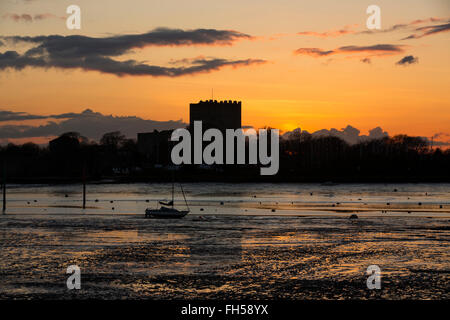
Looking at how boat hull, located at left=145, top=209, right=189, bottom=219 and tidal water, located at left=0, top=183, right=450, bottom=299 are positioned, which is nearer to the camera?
tidal water, located at left=0, top=183, right=450, bottom=299

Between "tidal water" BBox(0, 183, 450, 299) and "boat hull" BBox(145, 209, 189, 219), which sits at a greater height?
"boat hull" BBox(145, 209, 189, 219)

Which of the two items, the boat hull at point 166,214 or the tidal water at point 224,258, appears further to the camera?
the boat hull at point 166,214

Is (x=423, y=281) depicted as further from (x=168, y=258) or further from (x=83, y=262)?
(x=83, y=262)

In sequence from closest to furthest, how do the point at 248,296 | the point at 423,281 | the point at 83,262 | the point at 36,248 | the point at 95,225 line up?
1. the point at 248,296
2. the point at 423,281
3. the point at 83,262
4. the point at 36,248
5. the point at 95,225

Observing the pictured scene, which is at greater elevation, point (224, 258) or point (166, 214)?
point (166, 214)

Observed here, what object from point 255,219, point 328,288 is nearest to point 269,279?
point 328,288

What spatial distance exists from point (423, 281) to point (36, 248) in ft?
81.2

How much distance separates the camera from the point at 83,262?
35156 mm

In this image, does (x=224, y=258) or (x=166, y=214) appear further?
(x=166, y=214)

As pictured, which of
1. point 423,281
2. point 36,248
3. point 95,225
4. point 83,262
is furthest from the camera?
point 95,225

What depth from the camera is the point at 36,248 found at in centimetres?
4069

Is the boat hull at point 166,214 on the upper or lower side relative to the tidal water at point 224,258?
upper

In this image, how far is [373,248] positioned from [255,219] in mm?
23827

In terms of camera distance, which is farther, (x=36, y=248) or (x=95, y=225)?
(x=95, y=225)
